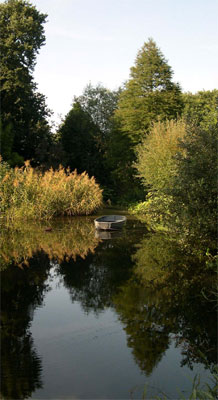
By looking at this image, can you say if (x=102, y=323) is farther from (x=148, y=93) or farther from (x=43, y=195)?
(x=148, y=93)

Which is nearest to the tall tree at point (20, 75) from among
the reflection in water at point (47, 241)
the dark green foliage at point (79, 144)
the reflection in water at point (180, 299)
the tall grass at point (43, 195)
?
the dark green foliage at point (79, 144)

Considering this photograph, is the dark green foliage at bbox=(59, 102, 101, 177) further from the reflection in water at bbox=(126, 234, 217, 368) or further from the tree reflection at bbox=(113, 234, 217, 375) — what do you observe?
the tree reflection at bbox=(113, 234, 217, 375)

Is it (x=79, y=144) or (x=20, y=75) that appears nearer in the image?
(x=20, y=75)

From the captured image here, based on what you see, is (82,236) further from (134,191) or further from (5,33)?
(5,33)

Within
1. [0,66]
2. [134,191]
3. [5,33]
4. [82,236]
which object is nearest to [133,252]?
[82,236]

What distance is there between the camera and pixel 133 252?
1248 centimetres

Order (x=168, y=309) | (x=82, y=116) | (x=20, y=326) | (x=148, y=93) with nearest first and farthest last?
(x=20, y=326), (x=168, y=309), (x=148, y=93), (x=82, y=116)

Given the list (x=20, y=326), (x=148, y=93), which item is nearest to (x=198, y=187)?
(x=20, y=326)

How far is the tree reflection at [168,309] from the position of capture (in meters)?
5.94

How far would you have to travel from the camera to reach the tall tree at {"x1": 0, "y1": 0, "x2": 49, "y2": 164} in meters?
30.7

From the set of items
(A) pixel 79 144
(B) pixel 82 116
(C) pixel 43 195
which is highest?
(B) pixel 82 116

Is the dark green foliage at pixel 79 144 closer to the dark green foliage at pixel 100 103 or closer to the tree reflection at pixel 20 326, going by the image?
the dark green foliage at pixel 100 103

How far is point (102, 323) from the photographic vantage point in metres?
6.97

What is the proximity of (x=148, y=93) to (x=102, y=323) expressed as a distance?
24785mm
